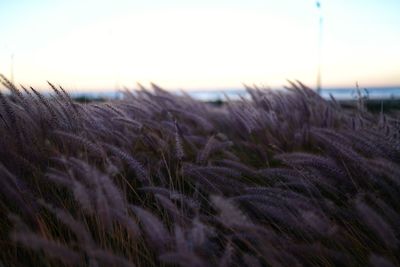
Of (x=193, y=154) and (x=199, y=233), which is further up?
(x=199, y=233)

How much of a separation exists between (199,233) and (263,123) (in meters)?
2.13

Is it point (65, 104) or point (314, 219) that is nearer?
point (314, 219)

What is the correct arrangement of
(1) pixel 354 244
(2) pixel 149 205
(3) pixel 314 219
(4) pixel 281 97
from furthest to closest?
(4) pixel 281 97, (2) pixel 149 205, (1) pixel 354 244, (3) pixel 314 219

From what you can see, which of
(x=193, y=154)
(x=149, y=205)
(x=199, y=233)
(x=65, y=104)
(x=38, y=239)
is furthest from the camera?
(x=193, y=154)

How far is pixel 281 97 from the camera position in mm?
3953

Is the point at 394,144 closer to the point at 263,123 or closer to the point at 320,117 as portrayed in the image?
the point at 263,123

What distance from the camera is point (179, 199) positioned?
5.89 feet

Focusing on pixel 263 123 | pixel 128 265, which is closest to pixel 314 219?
pixel 128 265

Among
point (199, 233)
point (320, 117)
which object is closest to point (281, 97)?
A: point (320, 117)

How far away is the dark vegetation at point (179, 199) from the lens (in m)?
1.25

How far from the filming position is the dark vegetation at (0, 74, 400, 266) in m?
1.25

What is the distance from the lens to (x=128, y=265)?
3.64ft

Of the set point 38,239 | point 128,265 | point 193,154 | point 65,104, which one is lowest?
point 193,154

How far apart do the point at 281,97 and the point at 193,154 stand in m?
1.54
